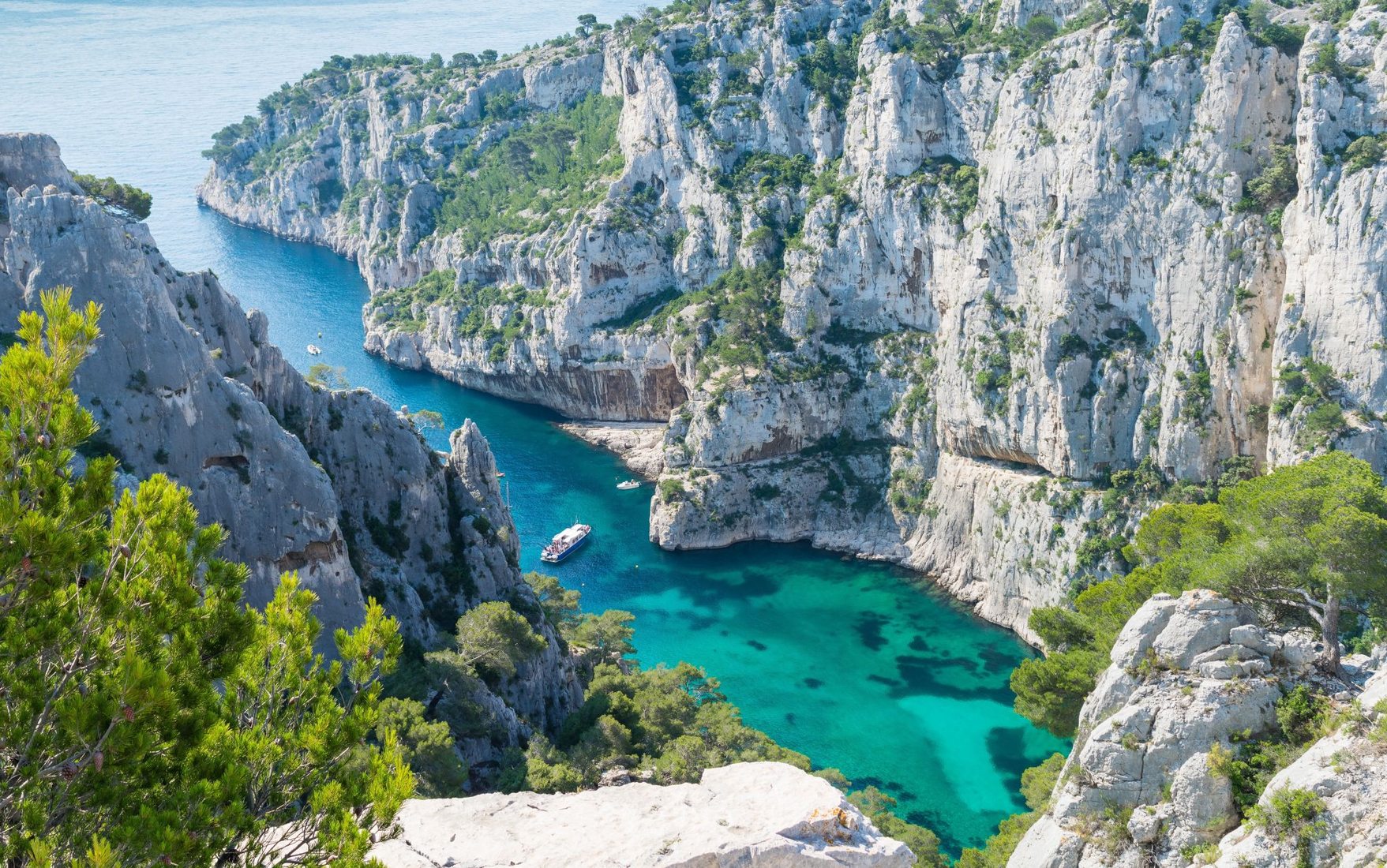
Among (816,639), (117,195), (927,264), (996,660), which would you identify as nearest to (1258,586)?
(996,660)

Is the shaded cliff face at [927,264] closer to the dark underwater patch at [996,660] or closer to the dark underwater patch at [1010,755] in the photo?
the dark underwater patch at [996,660]

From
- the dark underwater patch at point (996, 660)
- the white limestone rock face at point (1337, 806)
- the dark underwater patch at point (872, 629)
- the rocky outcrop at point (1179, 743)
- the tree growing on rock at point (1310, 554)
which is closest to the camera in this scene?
the white limestone rock face at point (1337, 806)

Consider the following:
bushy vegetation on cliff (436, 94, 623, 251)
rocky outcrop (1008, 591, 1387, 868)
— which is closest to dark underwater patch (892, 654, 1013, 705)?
rocky outcrop (1008, 591, 1387, 868)

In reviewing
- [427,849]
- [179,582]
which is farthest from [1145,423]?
[179,582]

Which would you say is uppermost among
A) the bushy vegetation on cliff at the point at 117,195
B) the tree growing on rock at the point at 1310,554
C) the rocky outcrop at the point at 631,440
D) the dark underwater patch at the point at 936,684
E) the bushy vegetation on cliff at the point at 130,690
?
the bushy vegetation on cliff at the point at 117,195

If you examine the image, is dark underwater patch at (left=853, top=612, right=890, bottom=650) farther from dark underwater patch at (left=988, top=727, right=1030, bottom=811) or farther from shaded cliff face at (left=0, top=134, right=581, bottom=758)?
shaded cliff face at (left=0, top=134, right=581, bottom=758)

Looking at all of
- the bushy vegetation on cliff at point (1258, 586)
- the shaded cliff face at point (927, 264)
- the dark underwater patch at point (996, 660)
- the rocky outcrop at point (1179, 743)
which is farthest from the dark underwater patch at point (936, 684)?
the rocky outcrop at point (1179, 743)

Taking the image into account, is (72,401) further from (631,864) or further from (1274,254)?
(1274,254)
